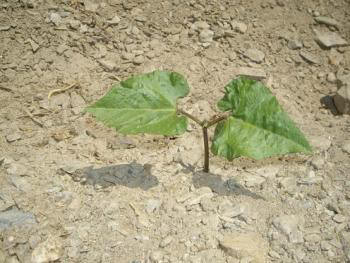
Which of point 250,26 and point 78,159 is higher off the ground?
point 250,26

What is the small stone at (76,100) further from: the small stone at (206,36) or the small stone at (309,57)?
the small stone at (309,57)

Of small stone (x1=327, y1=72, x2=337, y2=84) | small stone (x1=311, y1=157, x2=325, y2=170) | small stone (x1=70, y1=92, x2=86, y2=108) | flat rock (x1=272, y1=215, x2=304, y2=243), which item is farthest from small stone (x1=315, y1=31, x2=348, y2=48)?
small stone (x1=70, y1=92, x2=86, y2=108)

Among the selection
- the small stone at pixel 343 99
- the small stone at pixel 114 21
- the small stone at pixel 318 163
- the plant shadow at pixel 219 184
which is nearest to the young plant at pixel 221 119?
the plant shadow at pixel 219 184

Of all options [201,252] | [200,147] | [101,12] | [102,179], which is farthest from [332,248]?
[101,12]

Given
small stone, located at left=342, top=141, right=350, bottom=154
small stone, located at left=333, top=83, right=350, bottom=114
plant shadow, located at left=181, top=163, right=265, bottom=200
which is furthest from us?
small stone, located at left=333, top=83, right=350, bottom=114

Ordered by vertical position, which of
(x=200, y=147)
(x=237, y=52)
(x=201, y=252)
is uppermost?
(x=237, y=52)

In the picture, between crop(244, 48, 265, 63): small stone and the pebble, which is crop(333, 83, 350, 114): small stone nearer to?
the pebble

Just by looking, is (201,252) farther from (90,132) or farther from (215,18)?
(215,18)
